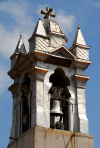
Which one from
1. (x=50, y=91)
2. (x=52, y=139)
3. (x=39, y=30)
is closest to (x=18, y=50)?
(x=39, y=30)

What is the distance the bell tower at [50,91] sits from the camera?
28.9m

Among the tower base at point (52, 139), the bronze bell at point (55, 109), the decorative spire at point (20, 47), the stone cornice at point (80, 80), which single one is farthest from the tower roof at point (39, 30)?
the tower base at point (52, 139)

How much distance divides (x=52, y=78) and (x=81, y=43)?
10.3ft

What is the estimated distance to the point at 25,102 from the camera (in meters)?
31.3

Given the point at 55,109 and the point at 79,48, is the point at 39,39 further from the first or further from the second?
the point at 55,109

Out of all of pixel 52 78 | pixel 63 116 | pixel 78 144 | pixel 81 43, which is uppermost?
pixel 81 43

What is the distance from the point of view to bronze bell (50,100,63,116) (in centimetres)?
2992

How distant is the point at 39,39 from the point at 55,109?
473 cm

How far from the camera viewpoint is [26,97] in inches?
1225

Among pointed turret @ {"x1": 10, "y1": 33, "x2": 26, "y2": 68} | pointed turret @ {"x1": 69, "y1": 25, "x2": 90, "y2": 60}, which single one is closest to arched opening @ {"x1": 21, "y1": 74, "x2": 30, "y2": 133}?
pointed turret @ {"x1": 10, "y1": 33, "x2": 26, "y2": 68}

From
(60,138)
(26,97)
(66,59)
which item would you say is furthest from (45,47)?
(60,138)

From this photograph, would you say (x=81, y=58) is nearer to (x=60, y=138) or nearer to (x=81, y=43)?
(x=81, y=43)

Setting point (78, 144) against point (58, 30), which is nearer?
point (78, 144)

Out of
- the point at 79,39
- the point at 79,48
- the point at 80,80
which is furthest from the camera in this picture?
the point at 79,39
